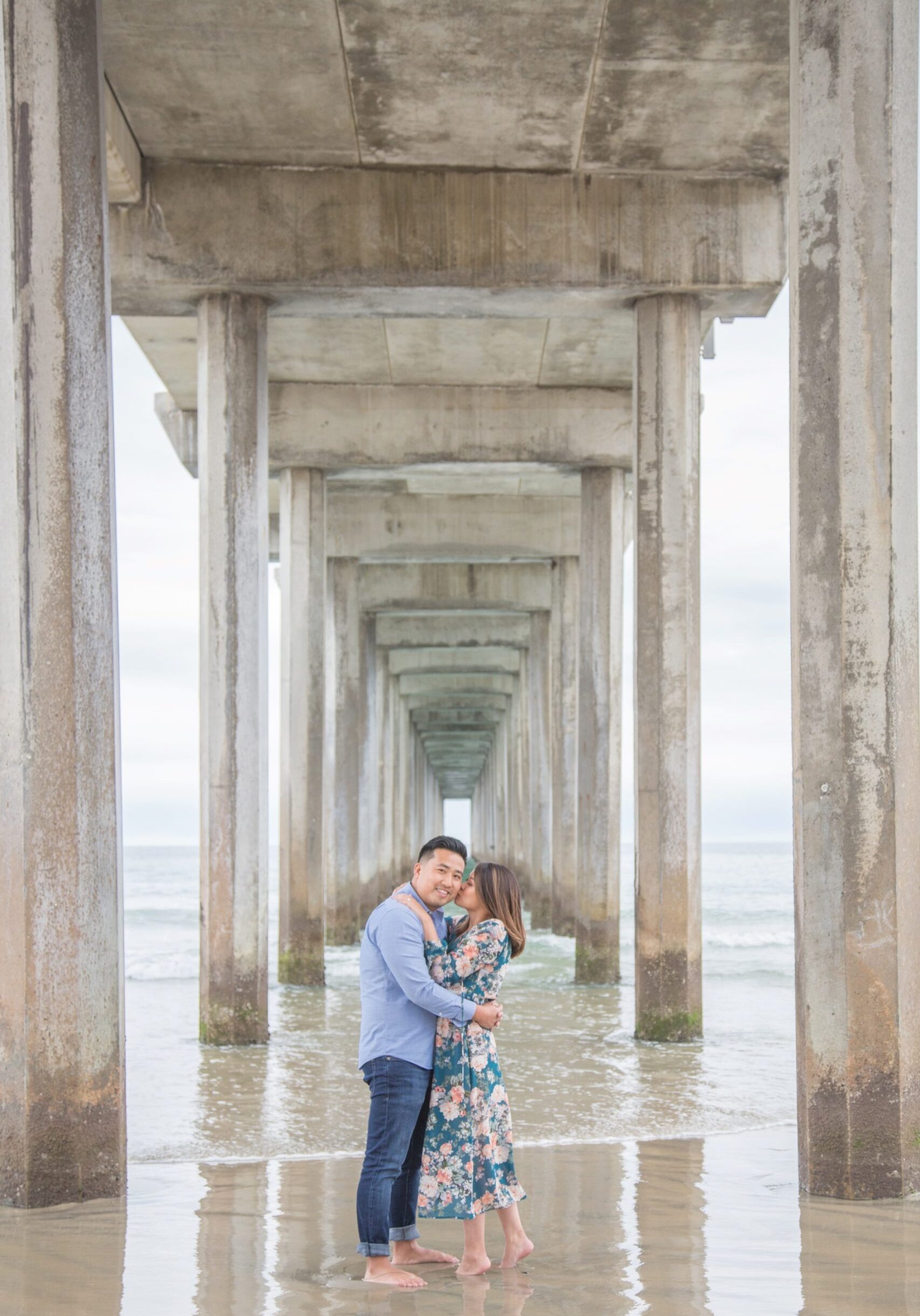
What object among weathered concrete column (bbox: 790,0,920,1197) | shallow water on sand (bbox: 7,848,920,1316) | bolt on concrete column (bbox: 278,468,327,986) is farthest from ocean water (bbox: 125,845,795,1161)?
weathered concrete column (bbox: 790,0,920,1197)

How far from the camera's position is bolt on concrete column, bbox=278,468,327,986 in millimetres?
15578

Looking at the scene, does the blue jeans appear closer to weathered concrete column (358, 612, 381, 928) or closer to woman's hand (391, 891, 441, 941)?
woman's hand (391, 891, 441, 941)

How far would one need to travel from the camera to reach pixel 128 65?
33.5ft

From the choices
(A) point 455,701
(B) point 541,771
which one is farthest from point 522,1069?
(A) point 455,701

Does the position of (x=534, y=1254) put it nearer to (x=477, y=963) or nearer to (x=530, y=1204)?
(x=530, y=1204)

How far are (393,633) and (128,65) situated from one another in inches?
761

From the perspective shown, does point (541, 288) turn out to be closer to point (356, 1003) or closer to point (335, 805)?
point (356, 1003)

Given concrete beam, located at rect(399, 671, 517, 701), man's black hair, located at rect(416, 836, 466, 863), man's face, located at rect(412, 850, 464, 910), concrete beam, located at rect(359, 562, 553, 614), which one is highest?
concrete beam, located at rect(359, 562, 553, 614)

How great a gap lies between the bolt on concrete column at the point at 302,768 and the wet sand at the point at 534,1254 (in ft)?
29.0

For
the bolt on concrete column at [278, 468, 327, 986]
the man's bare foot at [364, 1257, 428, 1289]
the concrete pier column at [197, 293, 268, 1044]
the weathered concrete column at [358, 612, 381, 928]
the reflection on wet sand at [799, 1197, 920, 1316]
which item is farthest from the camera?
the weathered concrete column at [358, 612, 381, 928]

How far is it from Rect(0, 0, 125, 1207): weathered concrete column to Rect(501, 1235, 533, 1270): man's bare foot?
1.87 m

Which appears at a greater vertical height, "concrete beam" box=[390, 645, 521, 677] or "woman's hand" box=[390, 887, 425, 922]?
"concrete beam" box=[390, 645, 521, 677]

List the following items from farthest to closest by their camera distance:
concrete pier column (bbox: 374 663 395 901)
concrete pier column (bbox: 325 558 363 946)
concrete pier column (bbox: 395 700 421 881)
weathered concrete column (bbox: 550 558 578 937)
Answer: concrete pier column (bbox: 395 700 421 881) < concrete pier column (bbox: 374 663 395 901) < concrete pier column (bbox: 325 558 363 946) < weathered concrete column (bbox: 550 558 578 937)

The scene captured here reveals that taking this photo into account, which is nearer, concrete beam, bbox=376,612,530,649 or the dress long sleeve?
the dress long sleeve
